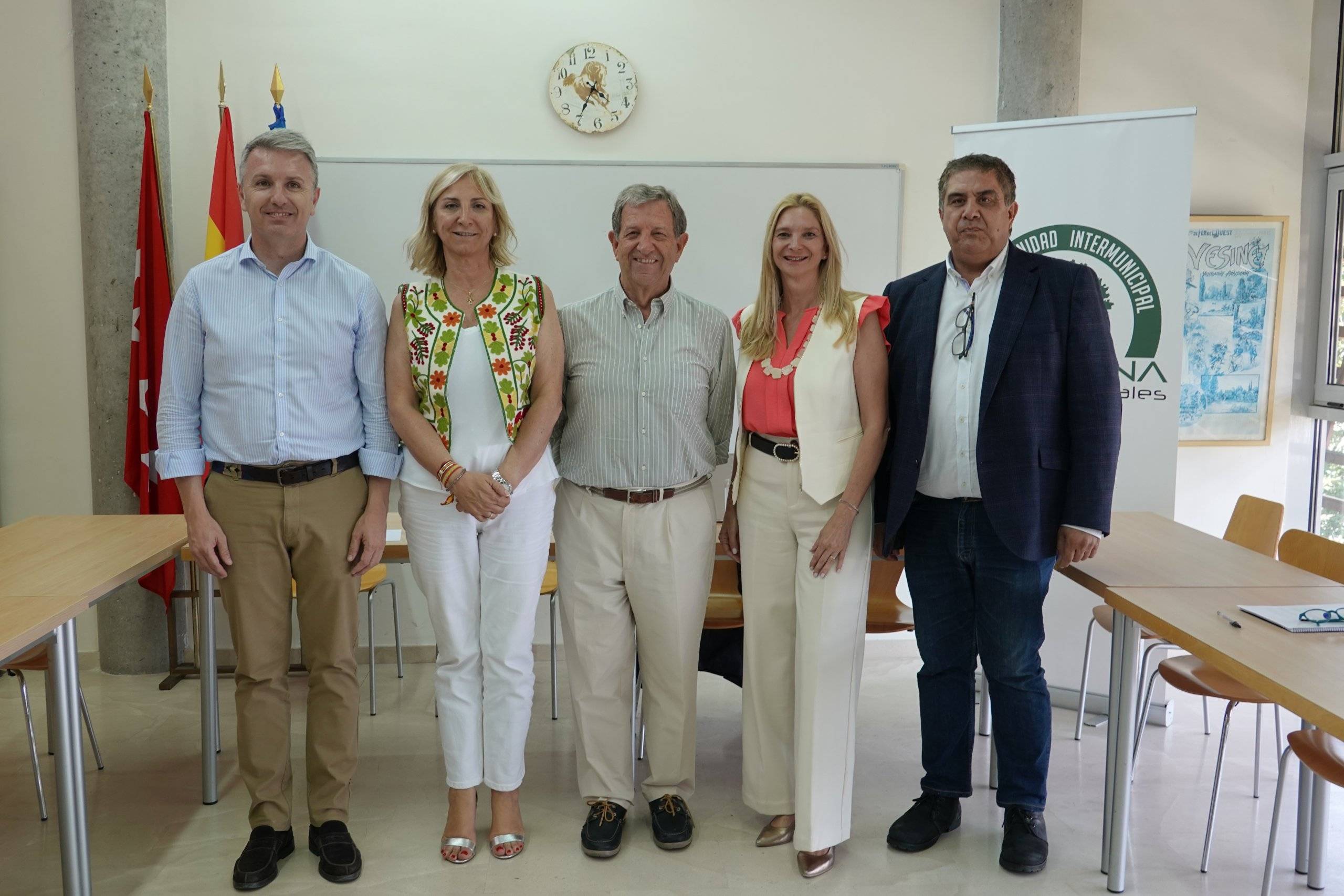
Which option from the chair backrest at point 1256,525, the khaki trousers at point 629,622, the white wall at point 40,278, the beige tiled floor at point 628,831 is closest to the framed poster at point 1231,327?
the chair backrest at point 1256,525

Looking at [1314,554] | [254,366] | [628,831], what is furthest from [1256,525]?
[254,366]

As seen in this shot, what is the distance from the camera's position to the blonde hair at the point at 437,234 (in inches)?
103

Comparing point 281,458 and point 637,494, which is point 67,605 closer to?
point 281,458

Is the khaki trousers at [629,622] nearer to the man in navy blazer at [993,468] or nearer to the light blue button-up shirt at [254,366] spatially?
the man in navy blazer at [993,468]

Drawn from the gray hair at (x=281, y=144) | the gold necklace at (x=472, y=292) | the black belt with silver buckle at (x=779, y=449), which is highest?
the gray hair at (x=281, y=144)

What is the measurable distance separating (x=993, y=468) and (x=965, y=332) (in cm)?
36

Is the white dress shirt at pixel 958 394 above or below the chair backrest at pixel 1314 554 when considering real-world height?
above

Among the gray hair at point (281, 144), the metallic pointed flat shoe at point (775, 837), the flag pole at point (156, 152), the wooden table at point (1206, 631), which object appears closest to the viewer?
the wooden table at point (1206, 631)

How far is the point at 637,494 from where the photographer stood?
9.00 feet

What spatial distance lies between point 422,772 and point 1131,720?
2.17 m

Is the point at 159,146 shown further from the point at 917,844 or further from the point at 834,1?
the point at 917,844

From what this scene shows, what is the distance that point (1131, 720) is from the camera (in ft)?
8.50

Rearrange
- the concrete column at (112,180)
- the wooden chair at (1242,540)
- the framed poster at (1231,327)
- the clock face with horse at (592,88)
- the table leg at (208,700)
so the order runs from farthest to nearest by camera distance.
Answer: the framed poster at (1231,327), the clock face with horse at (592,88), the concrete column at (112,180), the wooden chair at (1242,540), the table leg at (208,700)

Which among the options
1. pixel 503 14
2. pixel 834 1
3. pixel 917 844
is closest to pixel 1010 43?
pixel 834 1
